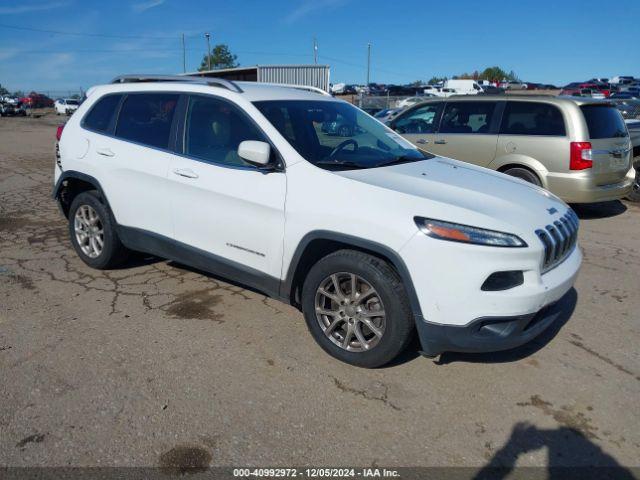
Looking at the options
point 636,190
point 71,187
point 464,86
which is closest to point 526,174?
point 636,190

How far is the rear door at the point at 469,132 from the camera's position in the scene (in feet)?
25.2

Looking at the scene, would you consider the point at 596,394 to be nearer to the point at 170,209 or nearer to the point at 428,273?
the point at 428,273

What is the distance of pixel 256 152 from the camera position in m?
3.42

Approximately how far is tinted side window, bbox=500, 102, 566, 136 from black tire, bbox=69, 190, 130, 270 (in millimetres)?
5577

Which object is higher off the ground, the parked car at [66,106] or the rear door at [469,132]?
the parked car at [66,106]

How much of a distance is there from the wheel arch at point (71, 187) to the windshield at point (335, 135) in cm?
190

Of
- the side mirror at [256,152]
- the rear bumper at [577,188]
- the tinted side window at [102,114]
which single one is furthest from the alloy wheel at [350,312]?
the rear bumper at [577,188]

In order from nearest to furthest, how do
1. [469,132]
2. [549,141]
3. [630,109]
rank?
1. [549,141]
2. [469,132]
3. [630,109]

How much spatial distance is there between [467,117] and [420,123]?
89cm

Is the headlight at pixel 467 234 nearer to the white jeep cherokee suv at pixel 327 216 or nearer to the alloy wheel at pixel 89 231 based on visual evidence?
the white jeep cherokee suv at pixel 327 216

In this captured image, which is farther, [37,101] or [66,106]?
[37,101]

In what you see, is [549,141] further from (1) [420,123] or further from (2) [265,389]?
(2) [265,389]

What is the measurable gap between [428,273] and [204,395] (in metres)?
1.49

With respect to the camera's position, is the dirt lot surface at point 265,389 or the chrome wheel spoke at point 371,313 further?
the chrome wheel spoke at point 371,313
